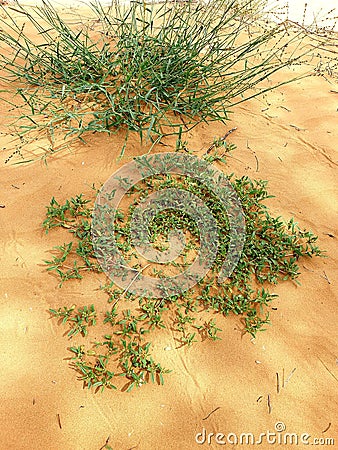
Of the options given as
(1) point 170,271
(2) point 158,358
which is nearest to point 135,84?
(1) point 170,271

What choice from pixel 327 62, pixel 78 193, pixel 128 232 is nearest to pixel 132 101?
pixel 78 193

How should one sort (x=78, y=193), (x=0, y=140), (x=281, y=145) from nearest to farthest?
(x=78, y=193), (x=0, y=140), (x=281, y=145)

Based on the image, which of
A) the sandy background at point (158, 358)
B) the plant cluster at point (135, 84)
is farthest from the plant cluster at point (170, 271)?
the plant cluster at point (135, 84)

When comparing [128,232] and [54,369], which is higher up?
[128,232]

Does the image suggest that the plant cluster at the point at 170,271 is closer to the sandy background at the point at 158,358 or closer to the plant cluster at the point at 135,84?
the sandy background at the point at 158,358

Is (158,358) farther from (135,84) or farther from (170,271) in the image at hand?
(135,84)

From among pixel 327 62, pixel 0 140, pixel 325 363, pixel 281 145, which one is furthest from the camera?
pixel 327 62

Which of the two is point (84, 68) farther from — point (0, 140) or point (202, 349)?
point (202, 349)
